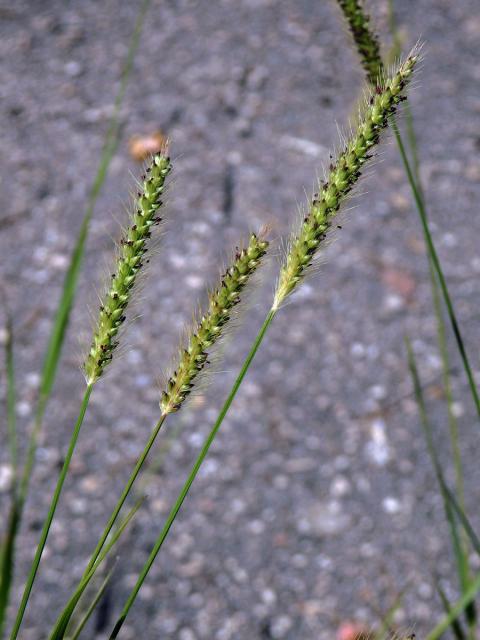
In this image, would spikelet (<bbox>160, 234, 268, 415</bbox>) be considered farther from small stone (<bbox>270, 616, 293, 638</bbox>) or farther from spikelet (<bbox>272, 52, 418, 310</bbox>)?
small stone (<bbox>270, 616, 293, 638</bbox>)

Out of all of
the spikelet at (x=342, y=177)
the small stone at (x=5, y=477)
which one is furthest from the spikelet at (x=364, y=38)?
the small stone at (x=5, y=477)

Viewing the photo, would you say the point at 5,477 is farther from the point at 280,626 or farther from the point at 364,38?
the point at 364,38

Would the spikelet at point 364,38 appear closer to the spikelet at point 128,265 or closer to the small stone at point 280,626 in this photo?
the spikelet at point 128,265

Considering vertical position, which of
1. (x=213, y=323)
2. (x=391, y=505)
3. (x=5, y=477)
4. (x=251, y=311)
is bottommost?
(x=391, y=505)

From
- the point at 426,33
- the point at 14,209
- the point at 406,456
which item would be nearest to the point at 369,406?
the point at 406,456

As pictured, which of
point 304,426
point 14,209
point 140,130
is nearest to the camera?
point 304,426

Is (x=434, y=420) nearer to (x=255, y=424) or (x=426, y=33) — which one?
(x=255, y=424)

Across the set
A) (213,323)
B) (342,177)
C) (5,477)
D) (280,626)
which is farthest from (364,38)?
(5,477)
